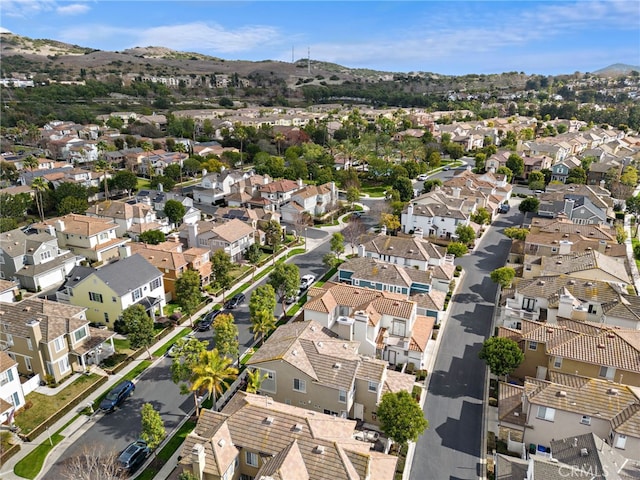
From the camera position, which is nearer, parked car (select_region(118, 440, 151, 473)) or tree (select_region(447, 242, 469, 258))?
parked car (select_region(118, 440, 151, 473))

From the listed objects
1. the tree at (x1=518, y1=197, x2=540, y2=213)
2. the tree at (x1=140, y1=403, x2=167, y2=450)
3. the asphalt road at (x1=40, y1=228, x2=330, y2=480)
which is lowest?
the asphalt road at (x1=40, y1=228, x2=330, y2=480)

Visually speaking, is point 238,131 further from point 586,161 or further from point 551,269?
point 551,269

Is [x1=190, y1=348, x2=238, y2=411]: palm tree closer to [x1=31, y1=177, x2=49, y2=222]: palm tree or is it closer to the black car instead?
the black car

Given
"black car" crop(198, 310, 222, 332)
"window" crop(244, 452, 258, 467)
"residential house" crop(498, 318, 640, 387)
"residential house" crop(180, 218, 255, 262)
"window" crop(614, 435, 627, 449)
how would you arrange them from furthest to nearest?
"residential house" crop(180, 218, 255, 262)
"black car" crop(198, 310, 222, 332)
"residential house" crop(498, 318, 640, 387)
"window" crop(614, 435, 627, 449)
"window" crop(244, 452, 258, 467)

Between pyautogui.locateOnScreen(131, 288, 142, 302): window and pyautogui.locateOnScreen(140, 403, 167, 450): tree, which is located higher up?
pyautogui.locateOnScreen(131, 288, 142, 302): window

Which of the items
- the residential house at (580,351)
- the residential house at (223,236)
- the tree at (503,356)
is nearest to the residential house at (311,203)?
the residential house at (223,236)

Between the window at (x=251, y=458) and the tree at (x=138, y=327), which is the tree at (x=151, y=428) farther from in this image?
the tree at (x=138, y=327)

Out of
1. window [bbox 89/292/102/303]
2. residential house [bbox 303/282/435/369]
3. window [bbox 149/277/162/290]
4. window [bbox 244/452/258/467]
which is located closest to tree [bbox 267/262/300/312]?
residential house [bbox 303/282/435/369]

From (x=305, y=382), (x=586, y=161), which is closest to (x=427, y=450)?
(x=305, y=382)
